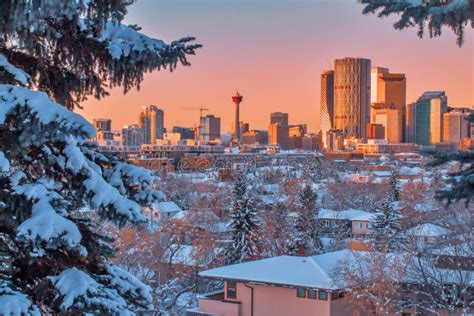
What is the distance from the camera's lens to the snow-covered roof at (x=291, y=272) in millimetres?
23016

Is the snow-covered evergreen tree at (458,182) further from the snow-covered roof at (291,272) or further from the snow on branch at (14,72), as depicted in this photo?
the snow-covered roof at (291,272)

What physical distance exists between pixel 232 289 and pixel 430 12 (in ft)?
69.2

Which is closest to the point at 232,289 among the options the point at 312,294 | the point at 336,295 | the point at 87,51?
the point at 312,294

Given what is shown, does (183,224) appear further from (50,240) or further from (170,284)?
(50,240)

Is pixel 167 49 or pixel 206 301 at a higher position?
pixel 167 49

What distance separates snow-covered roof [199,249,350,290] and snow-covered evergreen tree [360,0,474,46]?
60.9 ft

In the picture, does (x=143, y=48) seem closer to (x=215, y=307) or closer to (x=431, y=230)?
(x=215, y=307)

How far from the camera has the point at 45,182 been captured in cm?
530

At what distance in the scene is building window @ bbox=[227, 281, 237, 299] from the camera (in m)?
24.5

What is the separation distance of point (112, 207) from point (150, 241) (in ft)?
86.1

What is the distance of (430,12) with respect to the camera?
14.3 feet

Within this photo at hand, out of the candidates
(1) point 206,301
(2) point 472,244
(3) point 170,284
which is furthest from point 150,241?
(2) point 472,244

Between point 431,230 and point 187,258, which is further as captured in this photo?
point 431,230

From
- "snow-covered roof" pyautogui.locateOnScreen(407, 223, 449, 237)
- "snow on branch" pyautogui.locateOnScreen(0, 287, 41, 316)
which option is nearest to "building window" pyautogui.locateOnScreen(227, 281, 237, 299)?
"snow-covered roof" pyautogui.locateOnScreen(407, 223, 449, 237)
